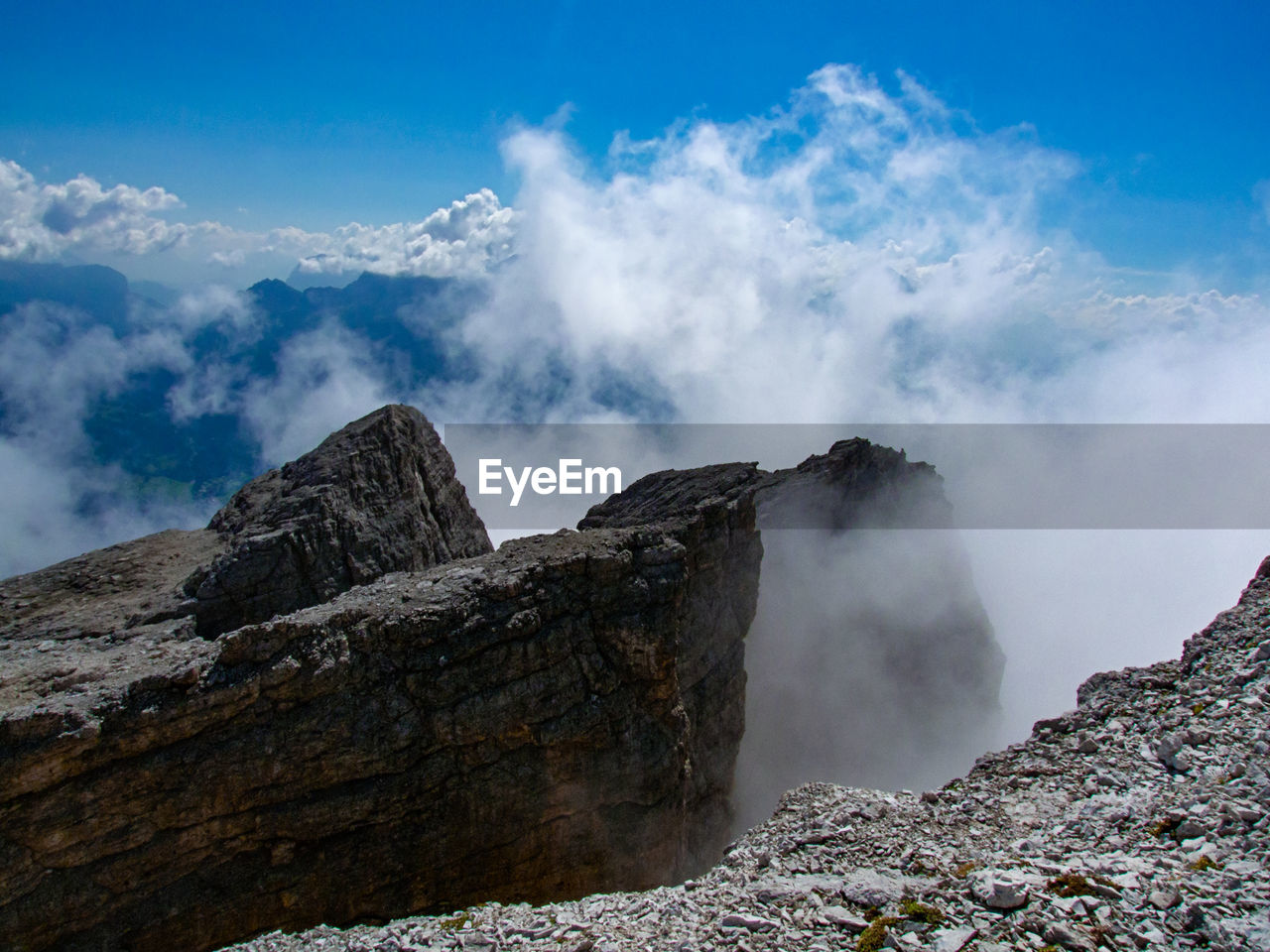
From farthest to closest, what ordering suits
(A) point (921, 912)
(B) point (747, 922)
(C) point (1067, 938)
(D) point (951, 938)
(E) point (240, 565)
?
(E) point (240, 565), (B) point (747, 922), (A) point (921, 912), (D) point (951, 938), (C) point (1067, 938)

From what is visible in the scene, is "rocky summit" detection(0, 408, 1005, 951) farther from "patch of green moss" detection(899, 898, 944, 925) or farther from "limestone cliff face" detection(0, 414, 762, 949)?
"patch of green moss" detection(899, 898, 944, 925)

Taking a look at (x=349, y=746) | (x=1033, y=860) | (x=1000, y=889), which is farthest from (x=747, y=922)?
(x=349, y=746)

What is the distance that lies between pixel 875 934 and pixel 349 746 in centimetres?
1907

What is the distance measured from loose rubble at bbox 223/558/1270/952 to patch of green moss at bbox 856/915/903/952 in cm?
3

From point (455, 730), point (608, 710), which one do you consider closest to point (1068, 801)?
point (608, 710)

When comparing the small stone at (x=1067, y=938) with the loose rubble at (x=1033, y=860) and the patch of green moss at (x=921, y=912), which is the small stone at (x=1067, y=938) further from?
the patch of green moss at (x=921, y=912)

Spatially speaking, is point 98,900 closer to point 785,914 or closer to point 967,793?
point 785,914

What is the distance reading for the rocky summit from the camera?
23359 millimetres

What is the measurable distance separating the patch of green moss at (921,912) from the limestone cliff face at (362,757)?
1766 centimetres

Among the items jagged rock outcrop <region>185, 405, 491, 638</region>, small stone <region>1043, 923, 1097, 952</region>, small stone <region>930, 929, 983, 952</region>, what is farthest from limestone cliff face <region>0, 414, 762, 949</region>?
small stone <region>1043, 923, 1097, 952</region>

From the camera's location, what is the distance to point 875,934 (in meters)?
13.7

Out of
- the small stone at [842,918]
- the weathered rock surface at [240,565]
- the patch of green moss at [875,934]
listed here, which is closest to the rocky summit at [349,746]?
the weathered rock surface at [240,565]

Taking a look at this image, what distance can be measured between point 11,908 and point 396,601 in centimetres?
1367

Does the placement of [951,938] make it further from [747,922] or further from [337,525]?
[337,525]
